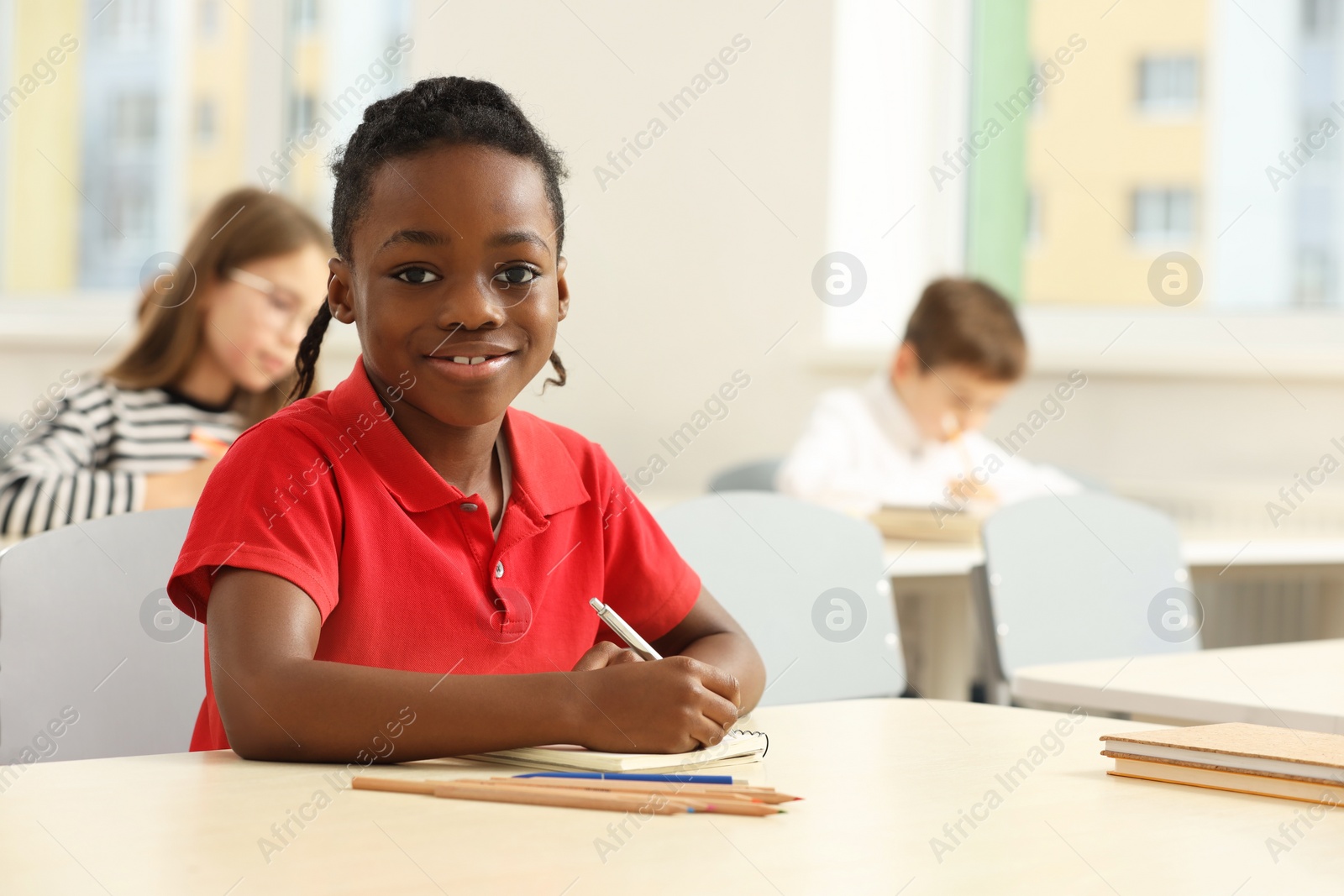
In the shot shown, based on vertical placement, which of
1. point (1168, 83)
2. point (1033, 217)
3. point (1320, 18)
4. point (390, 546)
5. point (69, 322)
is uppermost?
point (1320, 18)

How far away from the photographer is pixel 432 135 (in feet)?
3.83

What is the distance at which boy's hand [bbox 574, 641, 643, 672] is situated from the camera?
3.53ft

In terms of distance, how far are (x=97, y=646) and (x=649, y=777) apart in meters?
0.66

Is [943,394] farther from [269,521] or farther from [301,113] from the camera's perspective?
[301,113]

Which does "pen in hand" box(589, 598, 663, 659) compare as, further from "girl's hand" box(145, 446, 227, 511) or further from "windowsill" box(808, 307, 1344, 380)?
"windowsill" box(808, 307, 1344, 380)

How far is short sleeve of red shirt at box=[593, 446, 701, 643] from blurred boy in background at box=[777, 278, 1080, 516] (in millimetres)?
1618

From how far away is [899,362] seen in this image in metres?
3.29

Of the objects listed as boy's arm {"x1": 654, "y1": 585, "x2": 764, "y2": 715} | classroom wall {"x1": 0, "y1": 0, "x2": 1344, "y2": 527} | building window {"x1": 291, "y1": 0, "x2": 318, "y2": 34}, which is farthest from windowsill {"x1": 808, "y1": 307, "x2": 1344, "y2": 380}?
boy's arm {"x1": 654, "y1": 585, "x2": 764, "y2": 715}

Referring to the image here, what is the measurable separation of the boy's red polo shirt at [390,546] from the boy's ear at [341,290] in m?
0.06

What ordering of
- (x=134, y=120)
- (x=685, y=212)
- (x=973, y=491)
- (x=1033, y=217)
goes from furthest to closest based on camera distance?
1. (x=134, y=120)
2. (x=685, y=212)
3. (x=1033, y=217)
4. (x=973, y=491)

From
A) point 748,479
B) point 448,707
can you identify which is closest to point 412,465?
point 448,707

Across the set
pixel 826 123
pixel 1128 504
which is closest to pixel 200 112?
pixel 826 123

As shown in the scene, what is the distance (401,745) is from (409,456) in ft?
0.95

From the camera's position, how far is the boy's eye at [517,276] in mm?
1165
